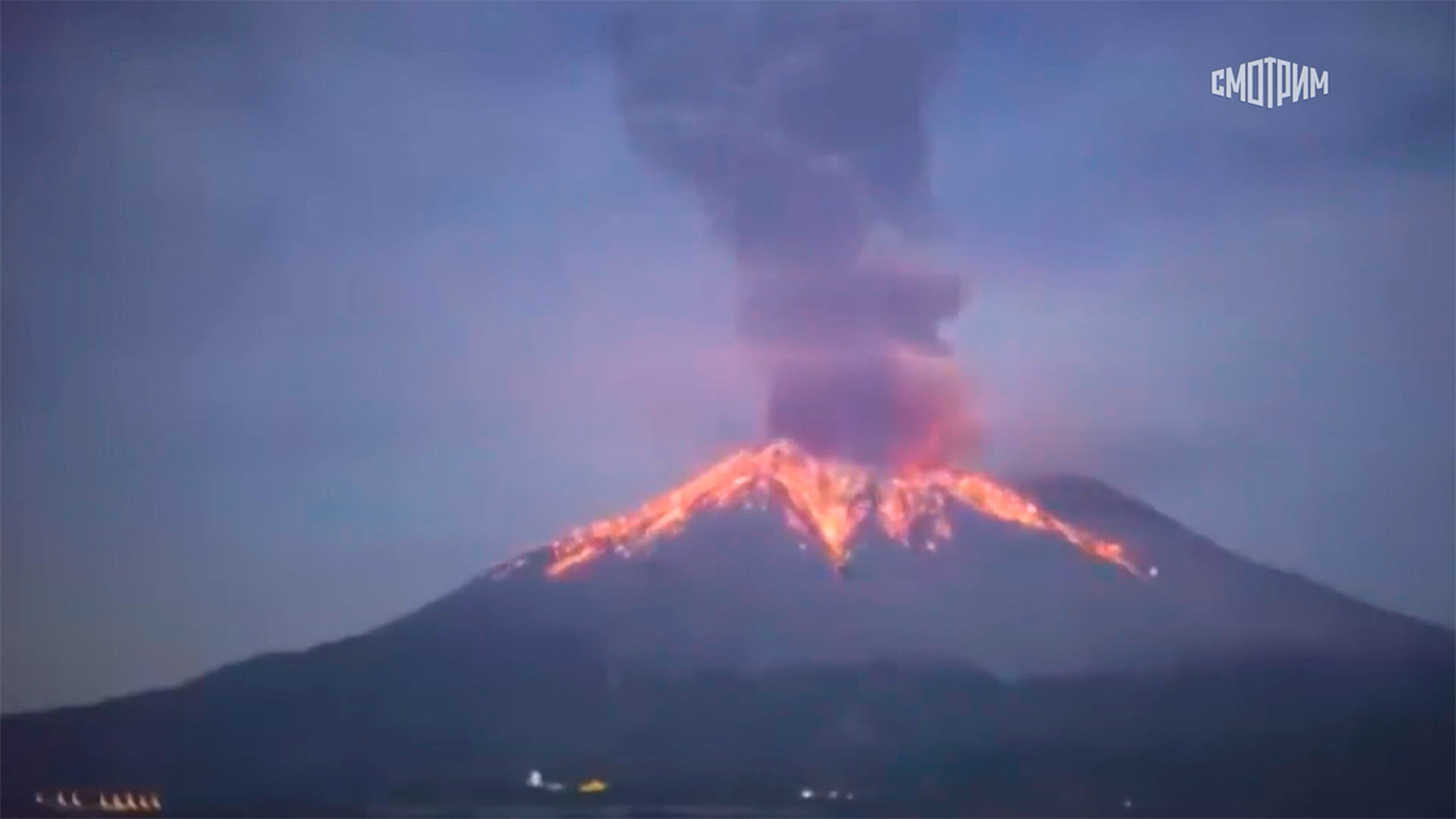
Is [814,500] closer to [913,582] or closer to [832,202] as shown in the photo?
[913,582]

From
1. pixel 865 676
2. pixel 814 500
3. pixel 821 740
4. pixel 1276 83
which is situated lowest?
pixel 821 740

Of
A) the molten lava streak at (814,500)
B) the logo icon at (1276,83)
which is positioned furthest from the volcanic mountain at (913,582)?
the logo icon at (1276,83)

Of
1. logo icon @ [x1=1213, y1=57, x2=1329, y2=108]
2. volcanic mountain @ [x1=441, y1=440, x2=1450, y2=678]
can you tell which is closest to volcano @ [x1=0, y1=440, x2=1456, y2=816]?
volcanic mountain @ [x1=441, y1=440, x2=1450, y2=678]

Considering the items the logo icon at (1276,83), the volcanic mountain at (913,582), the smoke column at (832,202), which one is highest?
the logo icon at (1276,83)


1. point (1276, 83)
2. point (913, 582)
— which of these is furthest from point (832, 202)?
point (1276, 83)

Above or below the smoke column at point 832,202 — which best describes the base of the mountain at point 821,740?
below

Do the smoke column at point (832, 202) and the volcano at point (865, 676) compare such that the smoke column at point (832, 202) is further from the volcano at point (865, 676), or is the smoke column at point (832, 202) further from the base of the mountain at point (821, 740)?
the base of the mountain at point (821, 740)

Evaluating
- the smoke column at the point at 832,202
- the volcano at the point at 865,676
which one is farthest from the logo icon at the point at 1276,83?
the volcano at the point at 865,676
